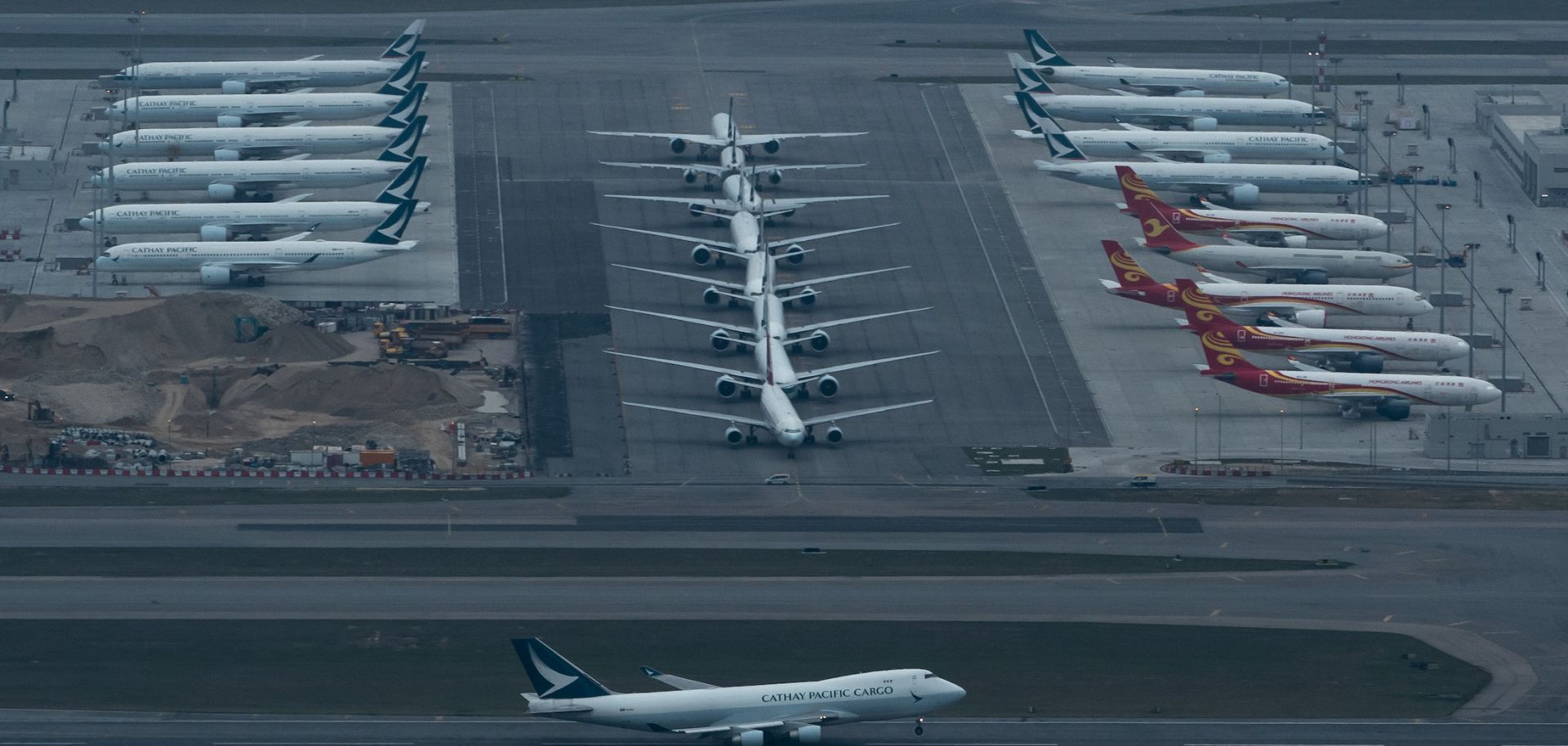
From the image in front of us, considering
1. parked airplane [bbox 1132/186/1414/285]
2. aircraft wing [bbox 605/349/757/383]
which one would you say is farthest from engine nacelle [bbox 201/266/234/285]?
parked airplane [bbox 1132/186/1414/285]

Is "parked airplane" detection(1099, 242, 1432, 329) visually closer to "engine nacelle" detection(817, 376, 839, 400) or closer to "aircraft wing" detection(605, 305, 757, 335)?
"aircraft wing" detection(605, 305, 757, 335)

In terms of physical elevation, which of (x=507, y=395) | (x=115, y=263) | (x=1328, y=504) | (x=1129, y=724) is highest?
(x=115, y=263)

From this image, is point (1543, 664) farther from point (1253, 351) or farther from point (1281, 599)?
point (1253, 351)

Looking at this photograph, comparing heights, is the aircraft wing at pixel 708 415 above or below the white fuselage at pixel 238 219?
below

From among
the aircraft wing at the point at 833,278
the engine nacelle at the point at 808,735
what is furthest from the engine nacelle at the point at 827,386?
the engine nacelle at the point at 808,735

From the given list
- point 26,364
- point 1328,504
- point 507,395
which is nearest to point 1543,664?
point 1328,504

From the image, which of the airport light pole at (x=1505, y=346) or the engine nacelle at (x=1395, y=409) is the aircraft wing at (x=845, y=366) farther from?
the airport light pole at (x=1505, y=346)

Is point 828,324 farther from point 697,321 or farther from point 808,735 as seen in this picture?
point 808,735
